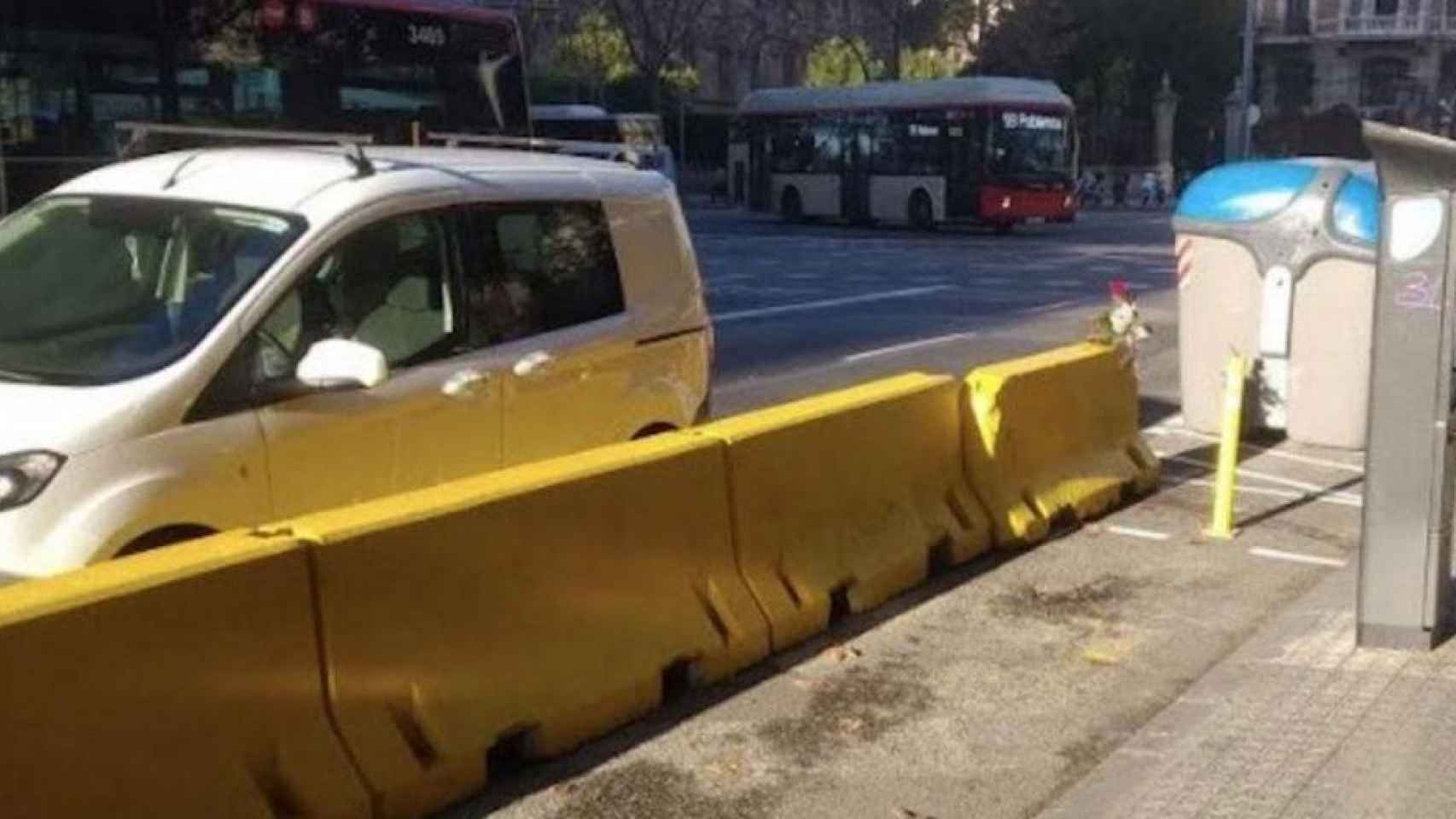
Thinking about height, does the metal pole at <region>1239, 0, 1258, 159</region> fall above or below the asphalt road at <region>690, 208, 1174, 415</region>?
above

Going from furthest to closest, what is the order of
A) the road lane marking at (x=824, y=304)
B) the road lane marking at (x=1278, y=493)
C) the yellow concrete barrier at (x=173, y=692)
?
the road lane marking at (x=824, y=304) → the road lane marking at (x=1278, y=493) → the yellow concrete barrier at (x=173, y=692)

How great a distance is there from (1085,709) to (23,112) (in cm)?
1024

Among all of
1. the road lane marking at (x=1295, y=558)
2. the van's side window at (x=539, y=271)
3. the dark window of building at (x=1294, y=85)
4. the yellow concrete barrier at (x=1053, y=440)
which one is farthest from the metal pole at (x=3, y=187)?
the dark window of building at (x=1294, y=85)

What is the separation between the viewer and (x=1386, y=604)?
5863 millimetres

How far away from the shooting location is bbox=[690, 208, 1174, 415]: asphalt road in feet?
47.7

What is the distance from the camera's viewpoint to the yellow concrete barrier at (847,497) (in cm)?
598

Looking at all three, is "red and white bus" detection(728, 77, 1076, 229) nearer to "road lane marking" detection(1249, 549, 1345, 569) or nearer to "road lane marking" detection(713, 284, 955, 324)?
"road lane marking" detection(713, 284, 955, 324)

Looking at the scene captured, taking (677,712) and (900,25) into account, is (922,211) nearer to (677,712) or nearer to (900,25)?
(900,25)

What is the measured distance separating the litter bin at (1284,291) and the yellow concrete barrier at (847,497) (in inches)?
155

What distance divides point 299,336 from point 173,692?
1805 millimetres

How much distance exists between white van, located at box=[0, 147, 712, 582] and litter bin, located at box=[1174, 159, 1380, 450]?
5.25 m

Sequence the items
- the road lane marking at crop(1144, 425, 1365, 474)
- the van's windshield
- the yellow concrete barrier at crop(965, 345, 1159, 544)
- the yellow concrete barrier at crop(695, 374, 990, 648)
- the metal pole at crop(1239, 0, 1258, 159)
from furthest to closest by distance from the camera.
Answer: the metal pole at crop(1239, 0, 1258, 159)
the road lane marking at crop(1144, 425, 1365, 474)
the yellow concrete barrier at crop(965, 345, 1159, 544)
the yellow concrete barrier at crop(695, 374, 990, 648)
the van's windshield

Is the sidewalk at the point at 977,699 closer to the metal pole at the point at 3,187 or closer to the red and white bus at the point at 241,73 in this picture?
the metal pole at the point at 3,187

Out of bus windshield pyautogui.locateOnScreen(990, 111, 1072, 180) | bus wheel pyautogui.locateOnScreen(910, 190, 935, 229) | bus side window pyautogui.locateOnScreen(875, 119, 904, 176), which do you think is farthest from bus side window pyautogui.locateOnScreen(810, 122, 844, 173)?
bus windshield pyautogui.locateOnScreen(990, 111, 1072, 180)
